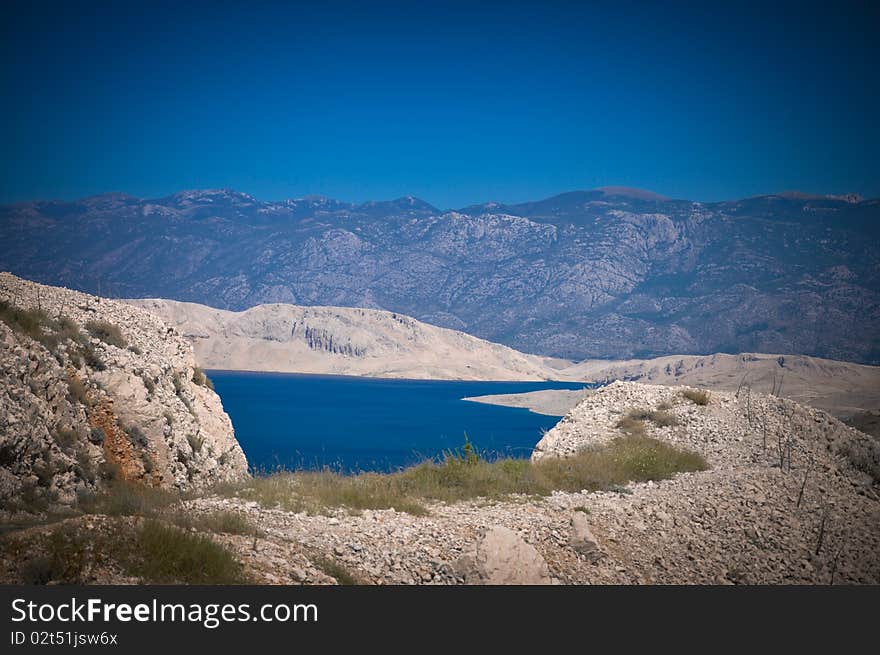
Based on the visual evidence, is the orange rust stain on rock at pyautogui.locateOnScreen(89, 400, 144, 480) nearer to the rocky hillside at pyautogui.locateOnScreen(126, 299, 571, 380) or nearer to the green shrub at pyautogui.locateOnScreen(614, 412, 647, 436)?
the green shrub at pyautogui.locateOnScreen(614, 412, 647, 436)

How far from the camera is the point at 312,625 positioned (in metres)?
5.07

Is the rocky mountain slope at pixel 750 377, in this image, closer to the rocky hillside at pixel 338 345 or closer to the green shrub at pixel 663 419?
the rocky hillside at pixel 338 345

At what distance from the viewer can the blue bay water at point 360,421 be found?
151 ft

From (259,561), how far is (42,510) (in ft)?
9.82

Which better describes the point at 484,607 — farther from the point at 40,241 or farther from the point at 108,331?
the point at 40,241

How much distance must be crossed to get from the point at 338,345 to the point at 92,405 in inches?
5133

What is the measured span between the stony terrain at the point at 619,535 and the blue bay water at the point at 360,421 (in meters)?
16.2

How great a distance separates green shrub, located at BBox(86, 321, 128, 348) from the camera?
39.7ft

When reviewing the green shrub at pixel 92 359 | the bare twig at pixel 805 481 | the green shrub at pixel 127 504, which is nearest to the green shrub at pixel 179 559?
the green shrub at pixel 127 504

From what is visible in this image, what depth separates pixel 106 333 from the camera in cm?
1232

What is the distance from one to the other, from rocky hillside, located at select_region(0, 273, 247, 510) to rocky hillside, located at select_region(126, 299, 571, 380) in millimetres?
112426

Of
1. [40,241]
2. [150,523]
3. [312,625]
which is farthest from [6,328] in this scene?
[40,241]

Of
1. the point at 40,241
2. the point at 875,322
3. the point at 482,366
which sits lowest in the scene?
the point at 482,366

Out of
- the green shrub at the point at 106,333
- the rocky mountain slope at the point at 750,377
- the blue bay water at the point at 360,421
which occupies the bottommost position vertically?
the blue bay water at the point at 360,421
